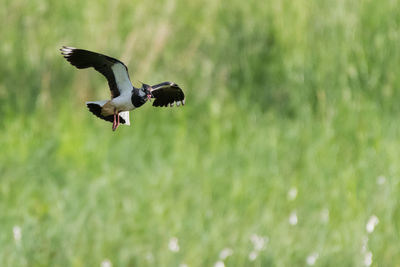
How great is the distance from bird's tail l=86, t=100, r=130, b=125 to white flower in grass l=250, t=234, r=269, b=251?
3.32 meters

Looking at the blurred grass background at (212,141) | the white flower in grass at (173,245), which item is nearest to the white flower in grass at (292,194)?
the blurred grass background at (212,141)

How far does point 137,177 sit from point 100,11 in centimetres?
157

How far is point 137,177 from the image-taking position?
4.50 m

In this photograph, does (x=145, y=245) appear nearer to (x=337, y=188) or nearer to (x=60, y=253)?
(x=60, y=253)

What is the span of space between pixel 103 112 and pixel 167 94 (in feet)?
0.31

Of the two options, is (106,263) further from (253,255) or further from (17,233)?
(253,255)

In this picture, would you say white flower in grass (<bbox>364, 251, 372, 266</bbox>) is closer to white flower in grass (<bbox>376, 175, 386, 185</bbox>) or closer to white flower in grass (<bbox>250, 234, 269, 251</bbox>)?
white flower in grass (<bbox>250, 234, 269, 251</bbox>)

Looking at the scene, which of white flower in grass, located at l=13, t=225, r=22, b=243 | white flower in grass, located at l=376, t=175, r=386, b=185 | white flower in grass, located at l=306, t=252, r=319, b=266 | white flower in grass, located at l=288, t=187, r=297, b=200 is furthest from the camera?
white flower in grass, located at l=376, t=175, r=386, b=185

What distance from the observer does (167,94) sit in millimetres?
791

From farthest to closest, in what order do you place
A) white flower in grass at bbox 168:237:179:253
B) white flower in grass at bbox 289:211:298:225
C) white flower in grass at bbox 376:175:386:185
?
white flower in grass at bbox 376:175:386:185
white flower in grass at bbox 289:211:298:225
white flower in grass at bbox 168:237:179:253

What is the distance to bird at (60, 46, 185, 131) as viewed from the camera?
2.23 ft

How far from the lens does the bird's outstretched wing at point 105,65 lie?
702 millimetres

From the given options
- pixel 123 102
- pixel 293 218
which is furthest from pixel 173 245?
pixel 123 102

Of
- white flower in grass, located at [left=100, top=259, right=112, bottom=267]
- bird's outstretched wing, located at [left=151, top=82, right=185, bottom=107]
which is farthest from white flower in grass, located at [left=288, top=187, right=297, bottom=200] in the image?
bird's outstretched wing, located at [left=151, top=82, right=185, bottom=107]
